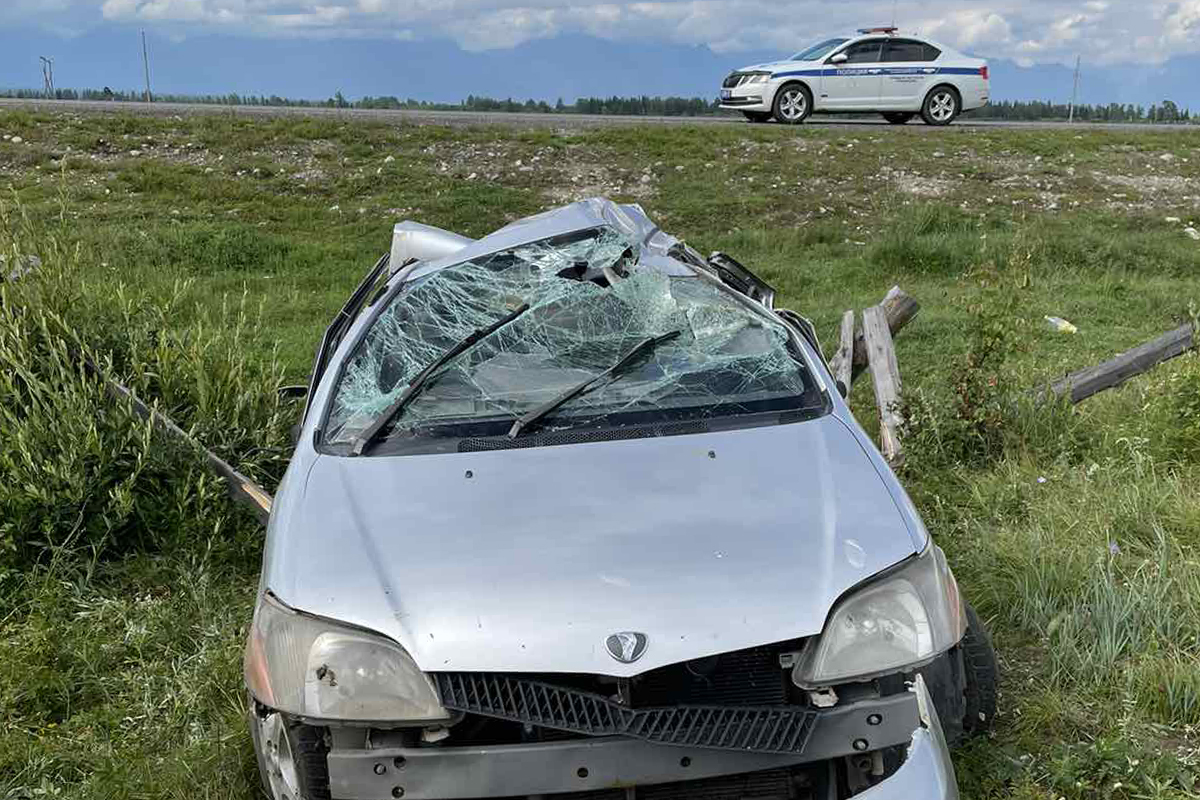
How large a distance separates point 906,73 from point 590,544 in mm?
14604

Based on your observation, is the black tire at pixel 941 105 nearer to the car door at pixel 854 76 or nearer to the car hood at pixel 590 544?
the car door at pixel 854 76

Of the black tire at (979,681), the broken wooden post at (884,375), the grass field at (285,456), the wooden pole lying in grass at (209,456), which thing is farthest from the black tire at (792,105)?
the black tire at (979,681)

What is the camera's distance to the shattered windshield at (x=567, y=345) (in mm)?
2885

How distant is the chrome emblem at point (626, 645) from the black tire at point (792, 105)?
14.2 m

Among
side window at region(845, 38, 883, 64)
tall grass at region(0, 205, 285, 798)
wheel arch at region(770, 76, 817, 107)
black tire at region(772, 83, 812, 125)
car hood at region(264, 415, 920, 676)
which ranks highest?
side window at region(845, 38, 883, 64)

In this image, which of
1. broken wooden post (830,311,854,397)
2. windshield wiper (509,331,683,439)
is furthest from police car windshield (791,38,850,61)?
windshield wiper (509,331,683,439)

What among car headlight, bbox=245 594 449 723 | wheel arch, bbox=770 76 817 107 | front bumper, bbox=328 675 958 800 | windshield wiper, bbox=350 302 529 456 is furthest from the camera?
wheel arch, bbox=770 76 817 107

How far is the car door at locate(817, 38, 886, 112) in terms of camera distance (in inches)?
582

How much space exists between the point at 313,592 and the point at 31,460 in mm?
2275

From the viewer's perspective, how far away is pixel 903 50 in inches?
584

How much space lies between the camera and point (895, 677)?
7.06 feet

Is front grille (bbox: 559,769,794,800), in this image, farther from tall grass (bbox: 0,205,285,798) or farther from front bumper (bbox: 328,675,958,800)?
tall grass (bbox: 0,205,285,798)

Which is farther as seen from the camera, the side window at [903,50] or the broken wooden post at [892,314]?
the side window at [903,50]

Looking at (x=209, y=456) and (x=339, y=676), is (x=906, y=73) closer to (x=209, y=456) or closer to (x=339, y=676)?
(x=209, y=456)
